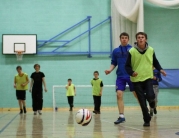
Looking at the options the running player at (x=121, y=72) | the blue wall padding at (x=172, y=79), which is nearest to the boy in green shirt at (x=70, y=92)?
the blue wall padding at (x=172, y=79)

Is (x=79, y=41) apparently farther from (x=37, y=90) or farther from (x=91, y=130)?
(x=91, y=130)

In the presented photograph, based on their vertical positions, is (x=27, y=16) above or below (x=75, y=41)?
above

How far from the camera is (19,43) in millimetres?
18750

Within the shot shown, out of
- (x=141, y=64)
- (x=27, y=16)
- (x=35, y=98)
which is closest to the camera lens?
(x=141, y=64)

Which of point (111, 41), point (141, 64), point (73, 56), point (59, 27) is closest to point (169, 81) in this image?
point (111, 41)

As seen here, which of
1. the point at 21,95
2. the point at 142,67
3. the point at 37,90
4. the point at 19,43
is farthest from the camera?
the point at 19,43

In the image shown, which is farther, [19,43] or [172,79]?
[172,79]

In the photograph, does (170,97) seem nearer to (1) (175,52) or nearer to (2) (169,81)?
(2) (169,81)

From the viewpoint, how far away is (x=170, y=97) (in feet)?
65.2

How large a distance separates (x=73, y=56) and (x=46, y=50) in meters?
1.45

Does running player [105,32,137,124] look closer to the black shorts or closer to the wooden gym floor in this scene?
the wooden gym floor

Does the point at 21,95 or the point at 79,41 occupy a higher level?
the point at 79,41

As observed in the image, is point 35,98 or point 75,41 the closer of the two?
point 35,98

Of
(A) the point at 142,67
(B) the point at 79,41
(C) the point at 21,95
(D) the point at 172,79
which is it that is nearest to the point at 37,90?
(C) the point at 21,95
